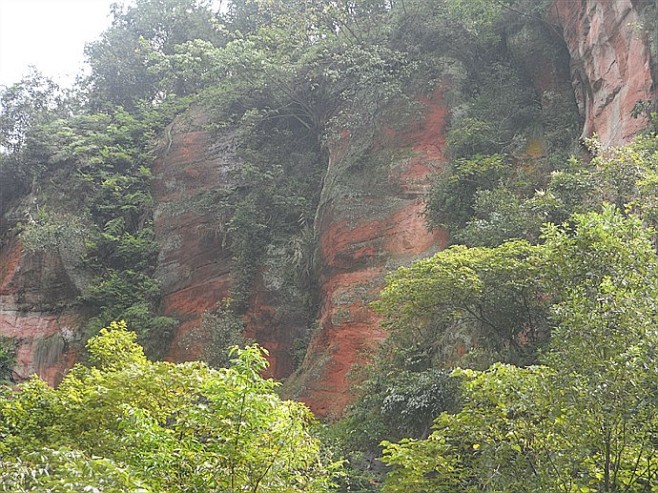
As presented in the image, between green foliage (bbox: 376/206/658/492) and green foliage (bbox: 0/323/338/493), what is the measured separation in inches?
53.5

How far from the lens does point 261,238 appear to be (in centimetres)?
1952

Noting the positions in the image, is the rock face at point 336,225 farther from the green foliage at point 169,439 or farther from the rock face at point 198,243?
the green foliage at point 169,439

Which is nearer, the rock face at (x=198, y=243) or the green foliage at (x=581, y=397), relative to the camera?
the green foliage at (x=581, y=397)

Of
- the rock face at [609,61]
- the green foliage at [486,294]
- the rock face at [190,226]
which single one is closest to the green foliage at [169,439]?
the green foliage at [486,294]

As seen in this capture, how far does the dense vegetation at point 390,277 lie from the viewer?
576cm

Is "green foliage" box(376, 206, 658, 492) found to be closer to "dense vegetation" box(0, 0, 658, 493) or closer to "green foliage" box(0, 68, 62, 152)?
"dense vegetation" box(0, 0, 658, 493)

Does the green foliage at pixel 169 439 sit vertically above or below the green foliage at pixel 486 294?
below

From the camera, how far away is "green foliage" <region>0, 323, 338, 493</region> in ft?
14.1

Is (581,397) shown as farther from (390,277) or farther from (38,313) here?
(38,313)

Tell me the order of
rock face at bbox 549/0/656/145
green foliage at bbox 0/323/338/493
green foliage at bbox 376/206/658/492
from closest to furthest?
green foliage at bbox 0/323/338/493 < green foliage at bbox 376/206/658/492 < rock face at bbox 549/0/656/145

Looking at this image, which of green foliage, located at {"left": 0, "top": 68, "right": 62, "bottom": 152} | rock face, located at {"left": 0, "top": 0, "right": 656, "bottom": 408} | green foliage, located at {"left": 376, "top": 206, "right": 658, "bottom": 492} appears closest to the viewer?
green foliage, located at {"left": 376, "top": 206, "right": 658, "bottom": 492}

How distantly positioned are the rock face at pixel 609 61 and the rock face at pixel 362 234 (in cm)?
358

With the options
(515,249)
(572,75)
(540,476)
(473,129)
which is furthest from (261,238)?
(540,476)

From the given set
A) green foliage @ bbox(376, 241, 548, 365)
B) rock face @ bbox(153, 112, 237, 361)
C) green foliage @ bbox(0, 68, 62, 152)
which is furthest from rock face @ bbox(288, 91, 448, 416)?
green foliage @ bbox(0, 68, 62, 152)
